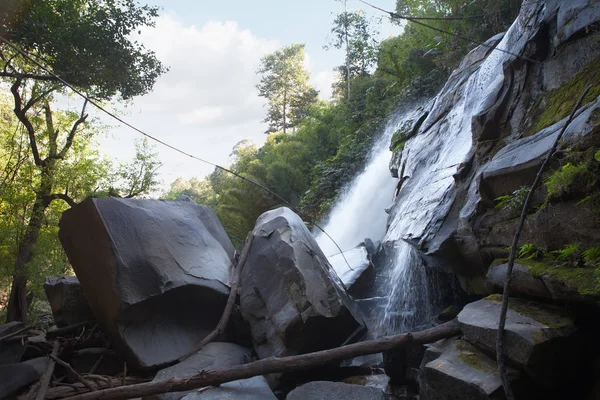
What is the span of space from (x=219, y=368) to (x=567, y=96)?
4.81 metres

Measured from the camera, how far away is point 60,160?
11.8m

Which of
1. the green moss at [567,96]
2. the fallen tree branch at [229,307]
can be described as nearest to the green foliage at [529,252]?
the green moss at [567,96]

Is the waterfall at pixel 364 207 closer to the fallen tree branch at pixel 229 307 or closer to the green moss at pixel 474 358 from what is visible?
the fallen tree branch at pixel 229 307

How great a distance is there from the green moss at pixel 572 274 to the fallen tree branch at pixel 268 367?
95 centimetres

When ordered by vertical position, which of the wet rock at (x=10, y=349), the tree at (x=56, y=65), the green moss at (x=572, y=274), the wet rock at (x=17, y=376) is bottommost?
the wet rock at (x=17, y=376)

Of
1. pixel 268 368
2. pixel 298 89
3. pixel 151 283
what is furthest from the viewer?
pixel 298 89

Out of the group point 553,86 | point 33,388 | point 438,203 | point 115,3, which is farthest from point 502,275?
point 115,3

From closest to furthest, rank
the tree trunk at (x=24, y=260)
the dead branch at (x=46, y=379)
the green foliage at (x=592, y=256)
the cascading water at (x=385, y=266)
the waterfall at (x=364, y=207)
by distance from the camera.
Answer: the green foliage at (x=592, y=256) < the dead branch at (x=46, y=379) < the cascading water at (x=385, y=266) < the tree trunk at (x=24, y=260) < the waterfall at (x=364, y=207)

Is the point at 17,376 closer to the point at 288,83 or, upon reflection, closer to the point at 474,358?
the point at 474,358

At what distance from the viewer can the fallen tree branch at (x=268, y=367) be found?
3.89 meters

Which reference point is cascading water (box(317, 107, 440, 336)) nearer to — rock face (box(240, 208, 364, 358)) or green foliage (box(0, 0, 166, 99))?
rock face (box(240, 208, 364, 358))

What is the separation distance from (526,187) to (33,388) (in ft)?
18.7

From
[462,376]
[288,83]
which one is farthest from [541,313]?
[288,83]

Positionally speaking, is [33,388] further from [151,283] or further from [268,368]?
[268,368]
